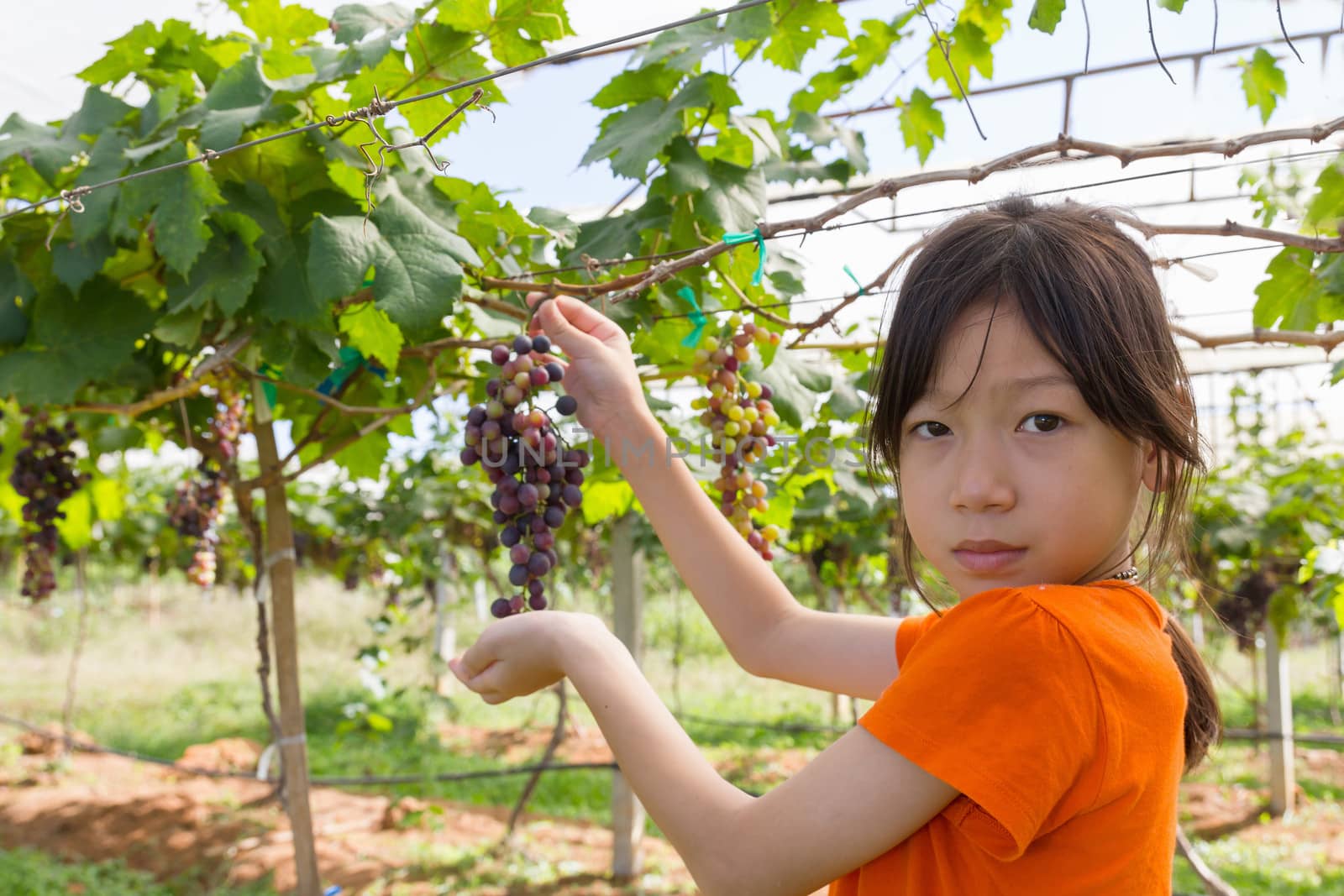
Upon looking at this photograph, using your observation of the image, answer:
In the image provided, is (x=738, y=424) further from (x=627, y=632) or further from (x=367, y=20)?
(x=627, y=632)

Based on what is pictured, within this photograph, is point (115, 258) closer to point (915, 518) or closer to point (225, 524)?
point (915, 518)

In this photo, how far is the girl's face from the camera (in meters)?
0.90

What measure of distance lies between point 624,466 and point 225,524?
767cm

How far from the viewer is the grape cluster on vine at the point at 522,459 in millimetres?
1260

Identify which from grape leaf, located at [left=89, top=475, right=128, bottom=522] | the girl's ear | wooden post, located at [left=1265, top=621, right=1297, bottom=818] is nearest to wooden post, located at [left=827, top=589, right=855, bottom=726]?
wooden post, located at [left=1265, top=621, right=1297, bottom=818]

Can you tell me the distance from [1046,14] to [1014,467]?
728 mm

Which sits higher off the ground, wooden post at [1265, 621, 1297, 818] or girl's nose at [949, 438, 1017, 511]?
girl's nose at [949, 438, 1017, 511]

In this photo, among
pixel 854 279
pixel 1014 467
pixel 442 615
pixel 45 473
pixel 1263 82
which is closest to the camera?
pixel 1014 467

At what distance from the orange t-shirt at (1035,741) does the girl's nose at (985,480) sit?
0.08m

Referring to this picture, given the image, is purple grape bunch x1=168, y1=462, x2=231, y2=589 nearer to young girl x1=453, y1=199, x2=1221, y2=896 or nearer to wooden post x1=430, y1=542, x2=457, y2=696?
wooden post x1=430, y1=542, x2=457, y2=696

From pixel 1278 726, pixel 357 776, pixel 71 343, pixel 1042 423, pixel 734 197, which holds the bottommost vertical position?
pixel 357 776

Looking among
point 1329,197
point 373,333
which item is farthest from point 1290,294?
point 373,333

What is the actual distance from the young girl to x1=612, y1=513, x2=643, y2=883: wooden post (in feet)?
12.3

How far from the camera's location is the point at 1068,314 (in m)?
0.92
